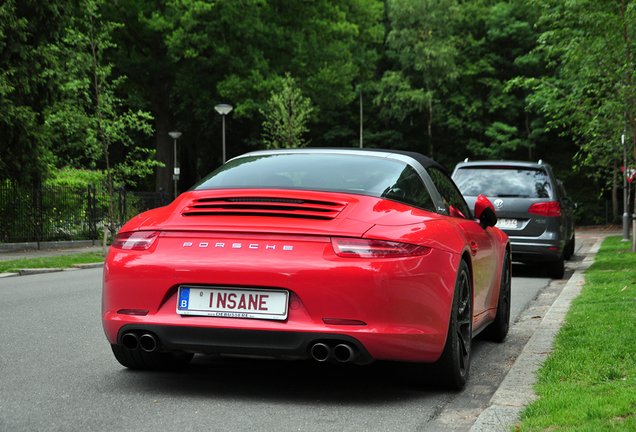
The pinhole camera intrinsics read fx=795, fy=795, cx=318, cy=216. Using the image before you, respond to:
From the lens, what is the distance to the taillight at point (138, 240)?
176 inches

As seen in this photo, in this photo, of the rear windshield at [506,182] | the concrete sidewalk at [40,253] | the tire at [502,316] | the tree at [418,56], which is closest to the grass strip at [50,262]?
the concrete sidewalk at [40,253]

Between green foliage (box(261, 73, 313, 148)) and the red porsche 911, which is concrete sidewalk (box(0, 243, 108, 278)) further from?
green foliage (box(261, 73, 313, 148))

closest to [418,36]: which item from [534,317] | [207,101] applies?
[207,101]

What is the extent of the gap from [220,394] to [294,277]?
3.27ft

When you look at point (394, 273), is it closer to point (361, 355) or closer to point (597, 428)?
point (361, 355)

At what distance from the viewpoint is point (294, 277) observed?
4121 mm

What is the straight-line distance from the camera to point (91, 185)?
24.2 metres

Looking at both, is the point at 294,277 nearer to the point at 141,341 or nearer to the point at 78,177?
the point at 141,341

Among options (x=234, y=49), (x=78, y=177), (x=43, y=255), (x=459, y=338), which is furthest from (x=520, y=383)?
(x=234, y=49)

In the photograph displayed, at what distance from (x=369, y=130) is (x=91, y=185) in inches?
1377

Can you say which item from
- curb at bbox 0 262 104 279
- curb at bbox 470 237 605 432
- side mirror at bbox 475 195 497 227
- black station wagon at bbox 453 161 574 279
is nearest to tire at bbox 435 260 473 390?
curb at bbox 470 237 605 432

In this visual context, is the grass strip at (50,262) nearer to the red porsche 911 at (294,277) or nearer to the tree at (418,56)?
the red porsche 911 at (294,277)

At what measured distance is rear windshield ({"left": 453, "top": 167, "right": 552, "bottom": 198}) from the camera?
41.3ft

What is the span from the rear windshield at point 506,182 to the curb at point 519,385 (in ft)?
16.4
